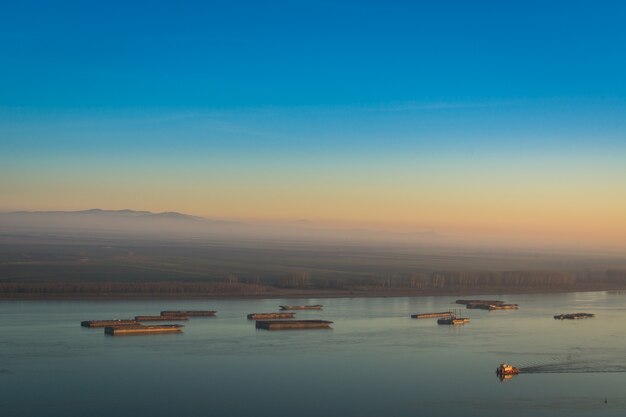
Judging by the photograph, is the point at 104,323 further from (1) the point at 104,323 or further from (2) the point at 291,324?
(2) the point at 291,324

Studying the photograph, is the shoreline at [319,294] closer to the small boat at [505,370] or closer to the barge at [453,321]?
the barge at [453,321]

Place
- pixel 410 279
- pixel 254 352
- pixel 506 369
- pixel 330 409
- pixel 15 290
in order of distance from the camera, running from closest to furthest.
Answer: pixel 330 409
pixel 506 369
pixel 254 352
pixel 15 290
pixel 410 279

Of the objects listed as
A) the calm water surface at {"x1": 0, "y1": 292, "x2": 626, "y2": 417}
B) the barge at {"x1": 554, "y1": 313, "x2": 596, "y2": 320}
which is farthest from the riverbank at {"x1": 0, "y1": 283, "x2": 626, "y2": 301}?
the barge at {"x1": 554, "y1": 313, "x2": 596, "y2": 320}

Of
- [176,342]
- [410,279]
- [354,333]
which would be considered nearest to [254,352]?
[176,342]

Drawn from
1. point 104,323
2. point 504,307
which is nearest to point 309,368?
point 104,323

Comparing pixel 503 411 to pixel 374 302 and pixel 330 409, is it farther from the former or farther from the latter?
pixel 374 302

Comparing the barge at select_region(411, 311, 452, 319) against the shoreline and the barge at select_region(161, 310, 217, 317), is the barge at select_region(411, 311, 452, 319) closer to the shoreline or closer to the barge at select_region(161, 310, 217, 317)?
the barge at select_region(161, 310, 217, 317)
